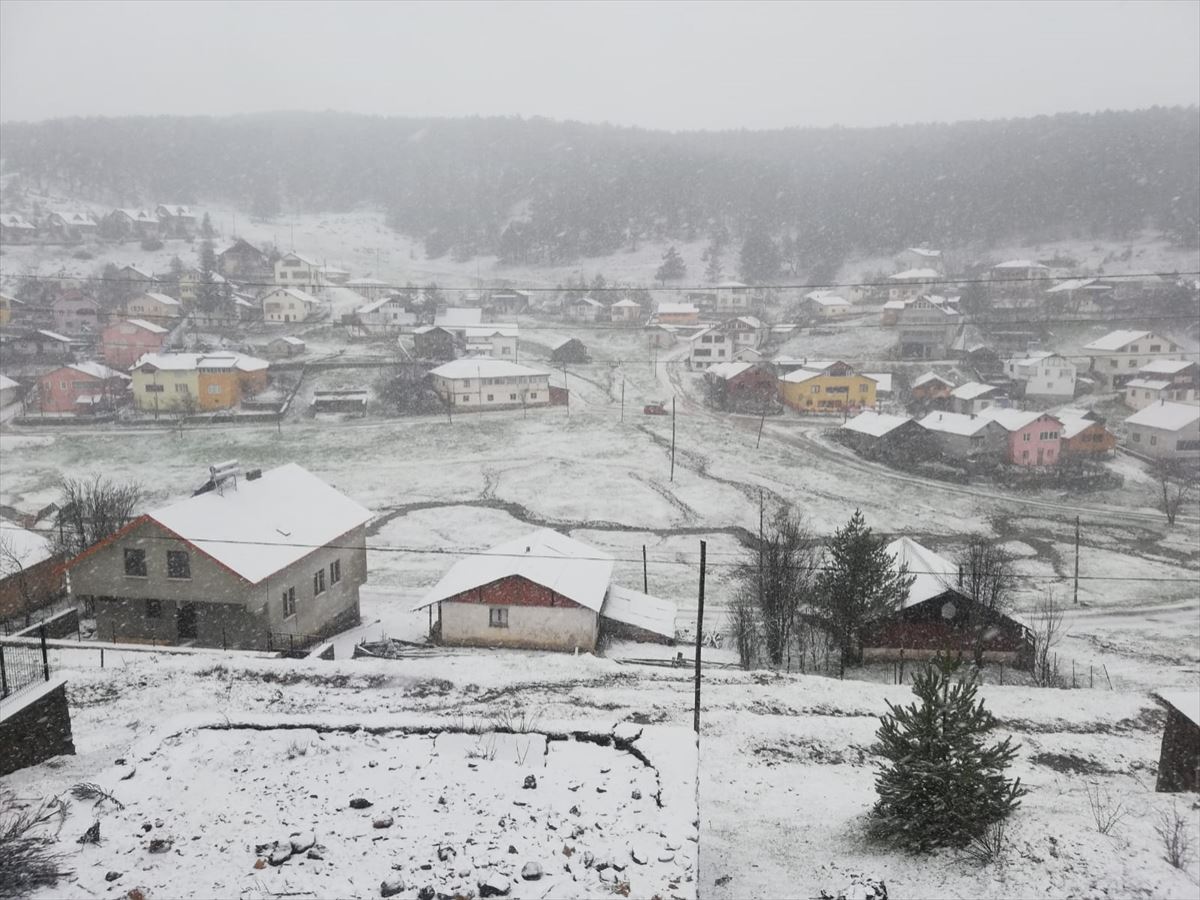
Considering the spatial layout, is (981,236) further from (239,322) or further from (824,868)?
(824,868)

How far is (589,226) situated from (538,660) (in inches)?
4397

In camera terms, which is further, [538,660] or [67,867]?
[538,660]

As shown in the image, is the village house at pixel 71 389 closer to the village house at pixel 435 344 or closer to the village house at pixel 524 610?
the village house at pixel 435 344

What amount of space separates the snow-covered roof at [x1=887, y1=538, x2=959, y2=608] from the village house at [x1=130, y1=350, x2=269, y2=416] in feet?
157

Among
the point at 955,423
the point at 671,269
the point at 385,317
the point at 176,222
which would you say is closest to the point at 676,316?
the point at 671,269

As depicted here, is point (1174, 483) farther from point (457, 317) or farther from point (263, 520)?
point (457, 317)

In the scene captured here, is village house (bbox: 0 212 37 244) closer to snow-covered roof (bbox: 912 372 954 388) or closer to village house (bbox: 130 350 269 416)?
village house (bbox: 130 350 269 416)

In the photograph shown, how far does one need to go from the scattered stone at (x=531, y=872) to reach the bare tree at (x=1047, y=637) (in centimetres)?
2071

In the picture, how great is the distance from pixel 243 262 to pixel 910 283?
7838 cm

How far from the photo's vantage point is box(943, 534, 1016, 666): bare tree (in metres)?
23.0

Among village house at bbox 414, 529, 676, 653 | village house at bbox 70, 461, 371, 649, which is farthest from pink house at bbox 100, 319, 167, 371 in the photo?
village house at bbox 414, 529, 676, 653

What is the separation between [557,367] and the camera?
67.3m

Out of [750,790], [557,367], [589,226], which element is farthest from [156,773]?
[589,226]

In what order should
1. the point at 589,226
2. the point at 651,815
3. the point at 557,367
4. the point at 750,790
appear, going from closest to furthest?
1. the point at 651,815
2. the point at 750,790
3. the point at 557,367
4. the point at 589,226
